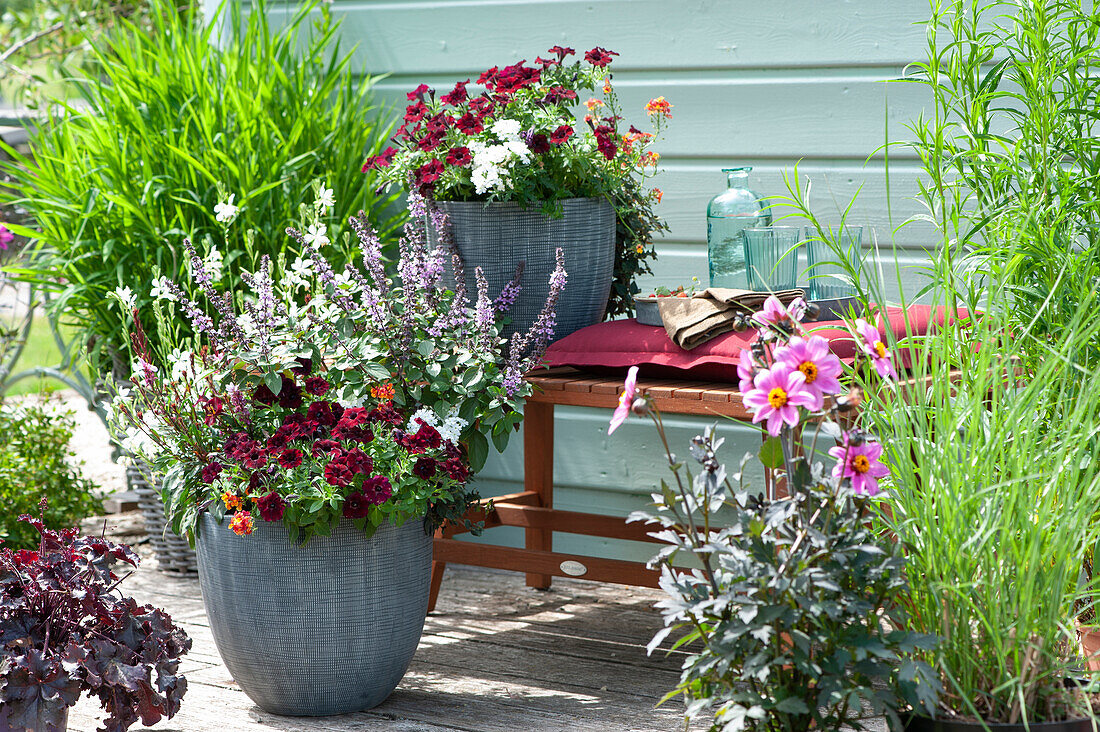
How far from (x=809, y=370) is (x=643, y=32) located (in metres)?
1.80

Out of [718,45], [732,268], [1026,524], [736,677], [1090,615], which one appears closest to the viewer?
[1026,524]

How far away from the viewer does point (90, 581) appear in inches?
84.3

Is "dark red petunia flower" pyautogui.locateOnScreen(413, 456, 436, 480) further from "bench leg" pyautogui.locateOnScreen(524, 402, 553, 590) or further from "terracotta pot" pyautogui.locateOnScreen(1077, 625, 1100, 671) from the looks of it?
"terracotta pot" pyautogui.locateOnScreen(1077, 625, 1100, 671)

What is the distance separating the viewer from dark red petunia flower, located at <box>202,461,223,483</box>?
2230 mm

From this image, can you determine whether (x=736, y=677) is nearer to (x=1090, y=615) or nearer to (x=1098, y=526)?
(x=1098, y=526)

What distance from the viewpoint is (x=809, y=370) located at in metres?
1.65

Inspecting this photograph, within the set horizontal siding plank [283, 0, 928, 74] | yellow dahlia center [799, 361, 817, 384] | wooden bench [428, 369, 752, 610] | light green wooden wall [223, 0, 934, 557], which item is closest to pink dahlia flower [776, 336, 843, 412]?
yellow dahlia center [799, 361, 817, 384]

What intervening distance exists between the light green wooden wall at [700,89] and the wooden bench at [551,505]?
0.87 feet

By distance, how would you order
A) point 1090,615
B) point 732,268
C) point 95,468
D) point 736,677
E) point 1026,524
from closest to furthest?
point 1026,524, point 736,677, point 1090,615, point 732,268, point 95,468

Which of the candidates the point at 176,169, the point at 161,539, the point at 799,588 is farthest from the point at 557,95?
the point at 161,539

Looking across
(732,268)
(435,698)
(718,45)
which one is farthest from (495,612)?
(718,45)

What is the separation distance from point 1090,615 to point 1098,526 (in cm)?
47

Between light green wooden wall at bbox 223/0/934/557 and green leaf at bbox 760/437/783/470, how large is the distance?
102cm

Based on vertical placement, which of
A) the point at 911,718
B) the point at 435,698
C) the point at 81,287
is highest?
the point at 81,287
